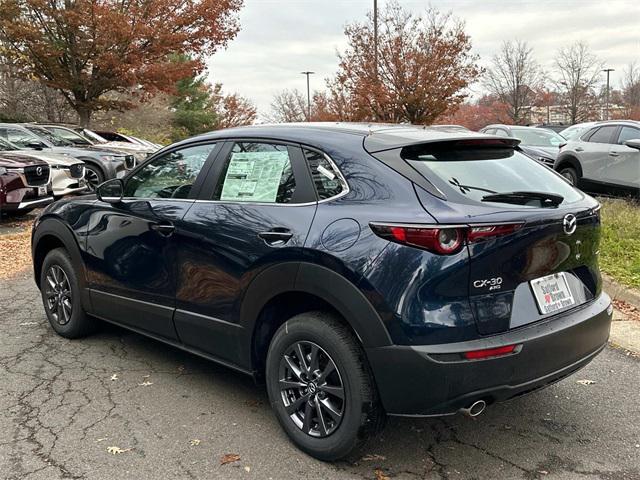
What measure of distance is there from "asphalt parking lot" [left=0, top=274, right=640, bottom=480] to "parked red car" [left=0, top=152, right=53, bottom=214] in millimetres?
6298

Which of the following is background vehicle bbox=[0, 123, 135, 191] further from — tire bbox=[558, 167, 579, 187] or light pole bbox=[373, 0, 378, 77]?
light pole bbox=[373, 0, 378, 77]

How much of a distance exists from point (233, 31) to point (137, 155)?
8.54 meters

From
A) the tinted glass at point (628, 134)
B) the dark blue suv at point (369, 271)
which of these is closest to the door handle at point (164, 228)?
the dark blue suv at point (369, 271)

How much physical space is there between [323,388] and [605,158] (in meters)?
9.37

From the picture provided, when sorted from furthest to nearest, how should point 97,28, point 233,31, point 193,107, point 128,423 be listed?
point 193,107, point 233,31, point 97,28, point 128,423

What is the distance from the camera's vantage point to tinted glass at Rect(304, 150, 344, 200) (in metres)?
2.97

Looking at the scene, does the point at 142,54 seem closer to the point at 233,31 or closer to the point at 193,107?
the point at 233,31

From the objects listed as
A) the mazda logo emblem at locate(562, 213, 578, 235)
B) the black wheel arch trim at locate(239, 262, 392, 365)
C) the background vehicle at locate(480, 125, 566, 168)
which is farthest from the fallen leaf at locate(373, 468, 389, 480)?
the background vehicle at locate(480, 125, 566, 168)

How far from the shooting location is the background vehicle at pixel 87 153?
12.8 m

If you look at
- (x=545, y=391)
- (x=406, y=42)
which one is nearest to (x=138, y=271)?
(x=545, y=391)

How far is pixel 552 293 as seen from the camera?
286 cm

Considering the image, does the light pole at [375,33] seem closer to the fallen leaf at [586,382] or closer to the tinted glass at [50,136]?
the tinted glass at [50,136]

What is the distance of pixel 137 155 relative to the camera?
14695mm

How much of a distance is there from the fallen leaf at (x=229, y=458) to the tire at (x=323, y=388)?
0.94ft
